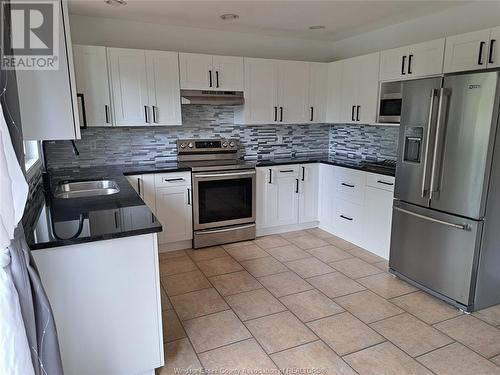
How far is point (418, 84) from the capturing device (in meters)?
2.85

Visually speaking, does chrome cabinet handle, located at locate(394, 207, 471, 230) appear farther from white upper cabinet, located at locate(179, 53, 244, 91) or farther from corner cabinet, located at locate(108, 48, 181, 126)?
corner cabinet, located at locate(108, 48, 181, 126)

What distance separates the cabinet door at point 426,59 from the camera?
3.13 meters

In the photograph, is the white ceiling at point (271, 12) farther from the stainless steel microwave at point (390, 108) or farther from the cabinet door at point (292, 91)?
the stainless steel microwave at point (390, 108)

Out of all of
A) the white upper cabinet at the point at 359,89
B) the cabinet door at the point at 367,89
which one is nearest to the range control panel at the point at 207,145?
the white upper cabinet at the point at 359,89

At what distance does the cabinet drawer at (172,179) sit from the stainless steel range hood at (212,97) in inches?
31.1

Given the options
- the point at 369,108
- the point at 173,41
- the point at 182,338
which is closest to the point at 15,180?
the point at 182,338

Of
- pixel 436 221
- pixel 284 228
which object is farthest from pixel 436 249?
pixel 284 228

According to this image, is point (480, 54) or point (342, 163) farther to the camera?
point (342, 163)

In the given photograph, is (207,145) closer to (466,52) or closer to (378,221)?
(378,221)

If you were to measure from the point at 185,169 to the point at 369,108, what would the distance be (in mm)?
2107

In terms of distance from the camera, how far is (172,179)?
147 inches

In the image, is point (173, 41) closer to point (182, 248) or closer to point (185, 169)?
point (185, 169)

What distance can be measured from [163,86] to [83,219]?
7.25 feet

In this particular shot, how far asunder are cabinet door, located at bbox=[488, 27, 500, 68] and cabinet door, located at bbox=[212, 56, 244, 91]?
7.76 ft
